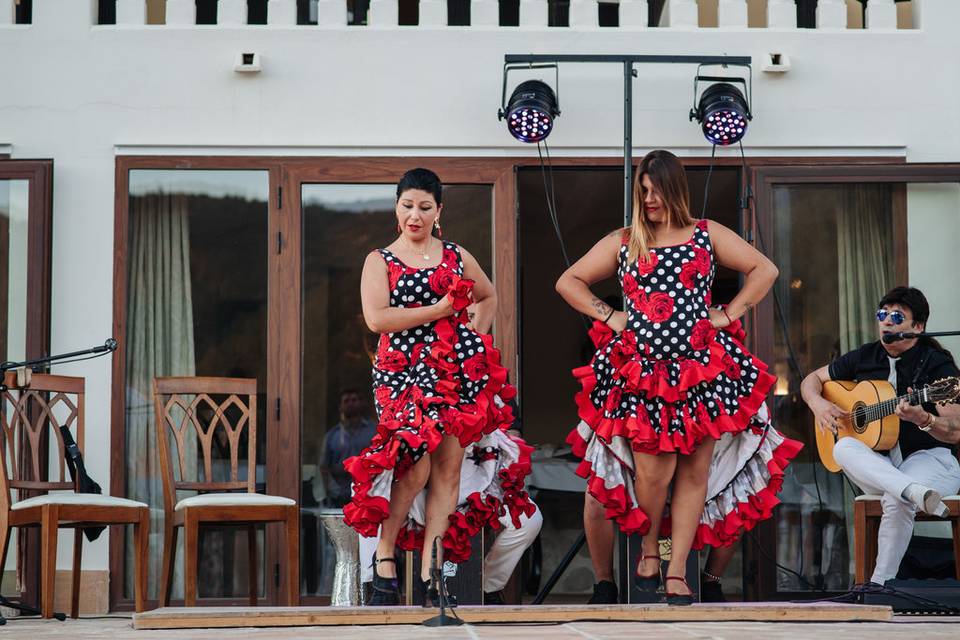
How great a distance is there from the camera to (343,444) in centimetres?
644

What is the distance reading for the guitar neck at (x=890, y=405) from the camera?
18.2ft

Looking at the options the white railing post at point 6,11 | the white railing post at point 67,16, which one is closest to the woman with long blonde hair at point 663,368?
the white railing post at point 67,16

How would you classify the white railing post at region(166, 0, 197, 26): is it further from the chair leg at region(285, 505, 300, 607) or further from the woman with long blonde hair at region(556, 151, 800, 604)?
the woman with long blonde hair at region(556, 151, 800, 604)

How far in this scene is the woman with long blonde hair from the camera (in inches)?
185

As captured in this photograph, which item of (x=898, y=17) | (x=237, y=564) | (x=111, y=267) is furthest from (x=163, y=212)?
(x=898, y=17)

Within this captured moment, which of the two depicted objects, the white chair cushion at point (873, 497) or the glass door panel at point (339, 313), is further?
the glass door panel at point (339, 313)

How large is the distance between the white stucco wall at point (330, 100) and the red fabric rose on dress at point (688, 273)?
6.00 ft

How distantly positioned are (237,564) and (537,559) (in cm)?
175

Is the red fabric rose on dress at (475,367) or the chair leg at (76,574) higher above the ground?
the red fabric rose on dress at (475,367)

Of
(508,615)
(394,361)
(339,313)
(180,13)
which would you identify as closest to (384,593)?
(508,615)

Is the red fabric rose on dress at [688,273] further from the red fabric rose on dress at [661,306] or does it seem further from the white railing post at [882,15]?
the white railing post at [882,15]

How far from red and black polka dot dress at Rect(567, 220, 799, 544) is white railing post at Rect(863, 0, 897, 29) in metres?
2.33

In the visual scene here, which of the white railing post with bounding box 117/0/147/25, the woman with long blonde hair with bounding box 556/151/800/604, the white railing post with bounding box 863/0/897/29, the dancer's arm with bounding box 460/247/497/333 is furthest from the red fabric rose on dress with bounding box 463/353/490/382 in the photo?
the white railing post with bounding box 863/0/897/29

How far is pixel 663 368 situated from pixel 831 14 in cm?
264
